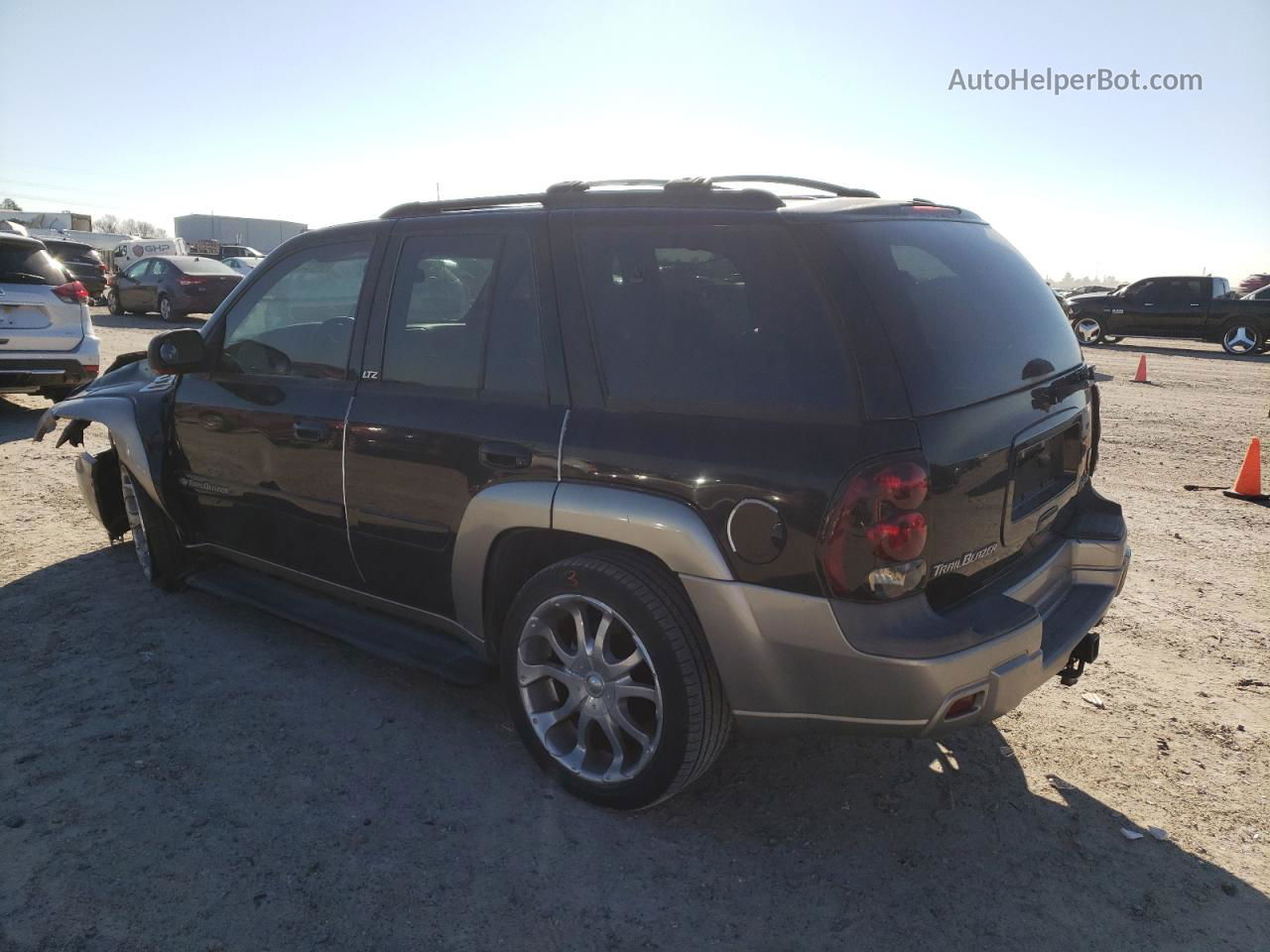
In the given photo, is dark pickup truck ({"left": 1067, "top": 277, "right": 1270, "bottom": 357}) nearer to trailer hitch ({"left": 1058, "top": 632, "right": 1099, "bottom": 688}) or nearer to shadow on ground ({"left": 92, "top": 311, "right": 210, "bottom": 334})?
shadow on ground ({"left": 92, "top": 311, "right": 210, "bottom": 334})

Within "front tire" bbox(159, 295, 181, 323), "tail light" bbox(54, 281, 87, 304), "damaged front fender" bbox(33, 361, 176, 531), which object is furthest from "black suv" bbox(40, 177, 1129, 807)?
"front tire" bbox(159, 295, 181, 323)

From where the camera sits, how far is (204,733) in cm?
336

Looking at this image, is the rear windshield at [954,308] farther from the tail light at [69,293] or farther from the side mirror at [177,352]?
the tail light at [69,293]

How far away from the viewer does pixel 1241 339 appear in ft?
70.4

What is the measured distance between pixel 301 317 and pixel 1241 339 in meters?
23.7

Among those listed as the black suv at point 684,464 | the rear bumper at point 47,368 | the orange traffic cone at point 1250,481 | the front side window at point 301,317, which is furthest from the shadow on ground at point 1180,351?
the front side window at point 301,317

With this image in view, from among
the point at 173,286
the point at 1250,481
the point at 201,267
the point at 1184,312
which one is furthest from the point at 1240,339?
the point at 173,286

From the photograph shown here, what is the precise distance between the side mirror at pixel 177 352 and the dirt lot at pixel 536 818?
1233mm

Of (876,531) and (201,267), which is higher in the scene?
(201,267)

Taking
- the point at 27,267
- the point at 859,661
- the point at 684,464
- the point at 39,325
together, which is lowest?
the point at 859,661

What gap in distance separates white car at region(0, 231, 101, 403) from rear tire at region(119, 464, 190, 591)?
17.8 ft

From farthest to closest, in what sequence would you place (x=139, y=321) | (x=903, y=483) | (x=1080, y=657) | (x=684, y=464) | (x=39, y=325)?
(x=139, y=321) < (x=39, y=325) < (x=1080, y=657) < (x=684, y=464) < (x=903, y=483)

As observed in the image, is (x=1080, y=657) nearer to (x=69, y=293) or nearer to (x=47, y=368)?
(x=47, y=368)

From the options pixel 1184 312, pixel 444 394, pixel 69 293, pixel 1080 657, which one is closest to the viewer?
pixel 1080 657
